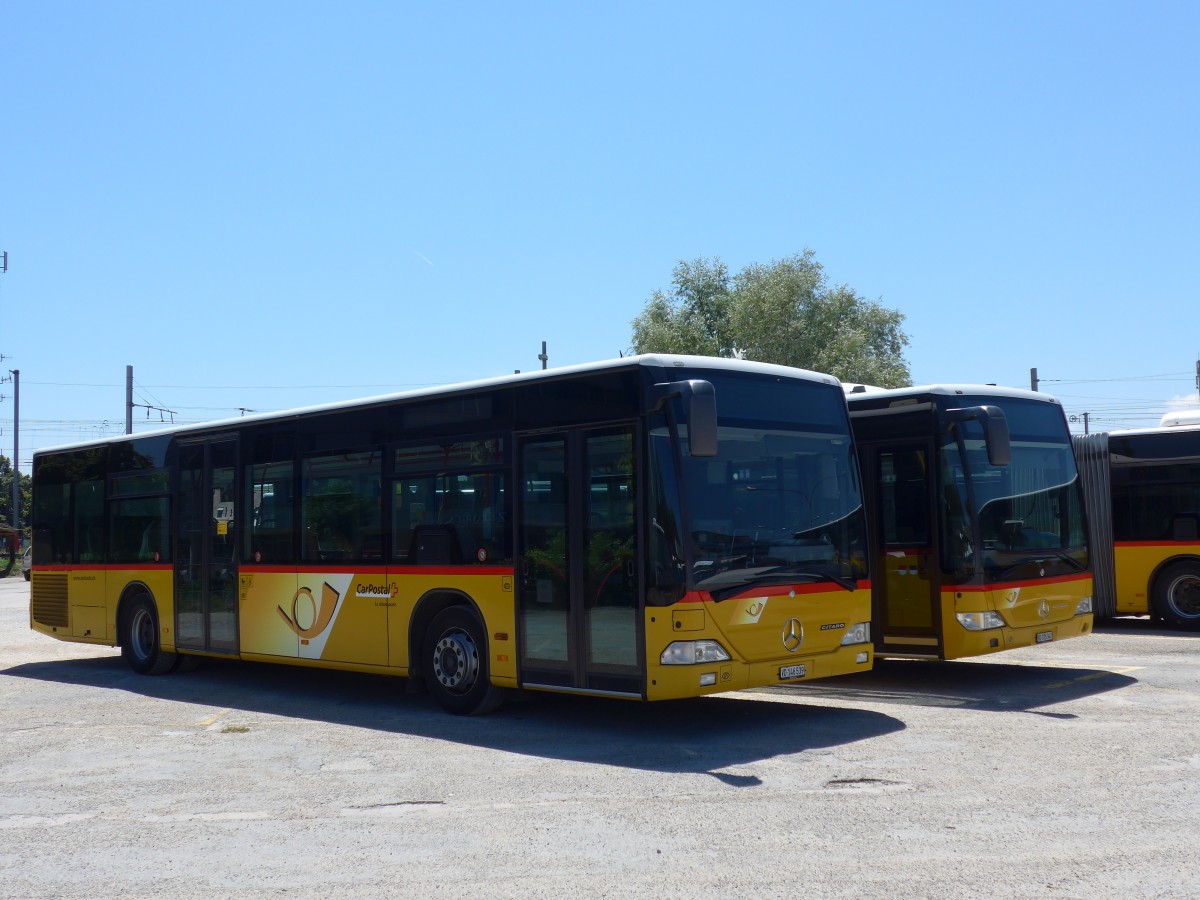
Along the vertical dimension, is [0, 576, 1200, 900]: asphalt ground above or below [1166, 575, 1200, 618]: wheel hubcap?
below

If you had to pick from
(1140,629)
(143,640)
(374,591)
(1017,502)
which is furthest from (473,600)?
(1140,629)

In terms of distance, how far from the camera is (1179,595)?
18078 mm

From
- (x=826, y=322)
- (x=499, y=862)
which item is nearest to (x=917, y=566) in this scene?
(x=499, y=862)

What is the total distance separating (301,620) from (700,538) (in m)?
5.36

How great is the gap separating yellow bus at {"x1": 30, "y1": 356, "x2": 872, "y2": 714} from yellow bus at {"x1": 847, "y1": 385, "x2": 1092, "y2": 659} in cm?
171

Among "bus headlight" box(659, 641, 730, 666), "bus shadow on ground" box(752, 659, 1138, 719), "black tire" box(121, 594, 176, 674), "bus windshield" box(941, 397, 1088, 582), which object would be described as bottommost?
"bus shadow on ground" box(752, 659, 1138, 719)

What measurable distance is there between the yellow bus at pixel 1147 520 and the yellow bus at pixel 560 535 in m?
9.13

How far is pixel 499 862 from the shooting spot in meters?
6.36

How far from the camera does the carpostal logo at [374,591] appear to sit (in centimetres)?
1198

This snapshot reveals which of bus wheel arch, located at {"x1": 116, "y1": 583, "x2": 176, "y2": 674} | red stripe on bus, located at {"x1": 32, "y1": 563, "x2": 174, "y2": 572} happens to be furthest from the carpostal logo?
bus wheel arch, located at {"x1": 116, "y1": 583, "x2": 176, "y2": 674}

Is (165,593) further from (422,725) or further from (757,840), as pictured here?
(757,840)

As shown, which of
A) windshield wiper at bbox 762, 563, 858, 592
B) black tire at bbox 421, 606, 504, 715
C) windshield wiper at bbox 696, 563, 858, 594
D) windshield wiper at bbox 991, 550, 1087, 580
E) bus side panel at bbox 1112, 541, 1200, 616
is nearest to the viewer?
windshield wiper at bbox 696, 563, 858, 594

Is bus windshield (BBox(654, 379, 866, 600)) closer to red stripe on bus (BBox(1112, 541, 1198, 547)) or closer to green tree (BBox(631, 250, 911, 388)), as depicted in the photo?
red stripe on bus (BBox(1112, 541, 1198, 547))

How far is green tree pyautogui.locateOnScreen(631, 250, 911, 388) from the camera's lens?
51.5 m
